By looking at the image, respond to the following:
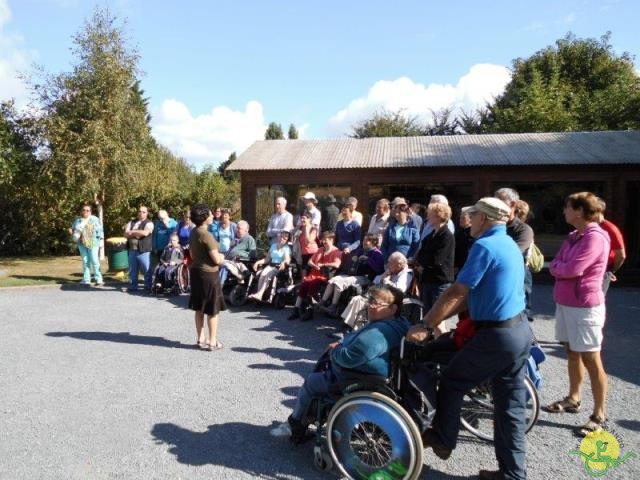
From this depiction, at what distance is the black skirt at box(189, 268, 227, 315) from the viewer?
549 centimetres

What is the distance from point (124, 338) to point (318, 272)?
2977 mm

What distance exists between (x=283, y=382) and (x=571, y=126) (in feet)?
73.9

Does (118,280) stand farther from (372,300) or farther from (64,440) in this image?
(372,300)

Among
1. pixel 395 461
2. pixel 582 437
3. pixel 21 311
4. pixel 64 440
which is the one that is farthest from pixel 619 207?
pixel 21 311

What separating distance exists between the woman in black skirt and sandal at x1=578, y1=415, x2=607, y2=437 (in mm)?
3872

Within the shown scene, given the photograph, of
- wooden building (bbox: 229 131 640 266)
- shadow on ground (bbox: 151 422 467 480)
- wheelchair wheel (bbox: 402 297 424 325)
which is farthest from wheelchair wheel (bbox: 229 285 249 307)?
shadow on ground (bbox: 151 422 467 480)

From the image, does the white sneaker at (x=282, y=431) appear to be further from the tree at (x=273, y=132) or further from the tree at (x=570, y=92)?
the tree at (x=273, y=132)

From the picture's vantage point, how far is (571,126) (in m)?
22.1

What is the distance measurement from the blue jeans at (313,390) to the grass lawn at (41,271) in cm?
918

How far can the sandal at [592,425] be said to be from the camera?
349 cm

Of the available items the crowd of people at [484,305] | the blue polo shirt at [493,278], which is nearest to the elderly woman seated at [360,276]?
the crowd of people at [484,305]

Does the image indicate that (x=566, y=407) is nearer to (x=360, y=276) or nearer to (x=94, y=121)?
(x=360, y=276)

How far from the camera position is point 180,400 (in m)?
4.15

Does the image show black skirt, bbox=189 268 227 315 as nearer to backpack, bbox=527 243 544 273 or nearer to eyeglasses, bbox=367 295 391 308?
eyeglasses, bbox=367 295 391 308
